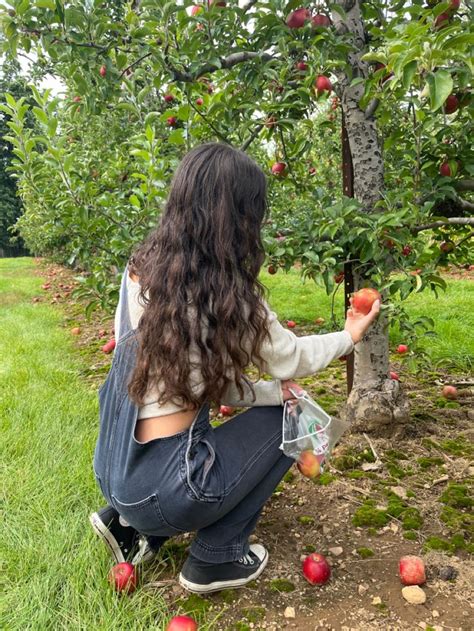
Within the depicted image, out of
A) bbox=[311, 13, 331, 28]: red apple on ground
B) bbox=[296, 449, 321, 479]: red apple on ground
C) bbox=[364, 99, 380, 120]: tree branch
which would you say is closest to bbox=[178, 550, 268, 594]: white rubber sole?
bbox=[296, 449, 321, 479]: red apple on ground

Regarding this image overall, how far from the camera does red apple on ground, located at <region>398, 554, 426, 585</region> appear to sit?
1607 millimetres

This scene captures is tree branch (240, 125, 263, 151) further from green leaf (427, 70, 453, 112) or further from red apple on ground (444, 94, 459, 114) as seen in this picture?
green leaf (427, 70, 453, 112)

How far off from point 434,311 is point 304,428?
12.1 feet

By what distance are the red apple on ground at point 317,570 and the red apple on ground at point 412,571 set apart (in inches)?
9.1

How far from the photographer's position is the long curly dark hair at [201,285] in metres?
1.38

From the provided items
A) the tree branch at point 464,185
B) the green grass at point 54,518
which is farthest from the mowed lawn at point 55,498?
the tree branch at point 464,185

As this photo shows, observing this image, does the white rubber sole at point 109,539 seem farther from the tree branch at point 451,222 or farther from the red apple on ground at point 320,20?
the red apple on ground at point 320,20

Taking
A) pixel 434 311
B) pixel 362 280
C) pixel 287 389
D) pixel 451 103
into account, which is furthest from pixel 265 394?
pixel 434 311

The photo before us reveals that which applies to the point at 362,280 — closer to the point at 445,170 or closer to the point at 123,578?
the point at 445,170

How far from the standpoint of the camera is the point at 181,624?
1.44 metres

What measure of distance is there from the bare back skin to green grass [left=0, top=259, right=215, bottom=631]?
511 mm

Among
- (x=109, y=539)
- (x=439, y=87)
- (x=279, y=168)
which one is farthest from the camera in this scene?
(x=279, y=168)

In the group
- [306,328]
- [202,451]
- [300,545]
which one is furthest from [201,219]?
[306,328]

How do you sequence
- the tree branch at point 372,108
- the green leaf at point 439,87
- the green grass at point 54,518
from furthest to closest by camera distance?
the tree branch at point 372,108, the green grass at point 54,518, the green leaf at point 439,87
